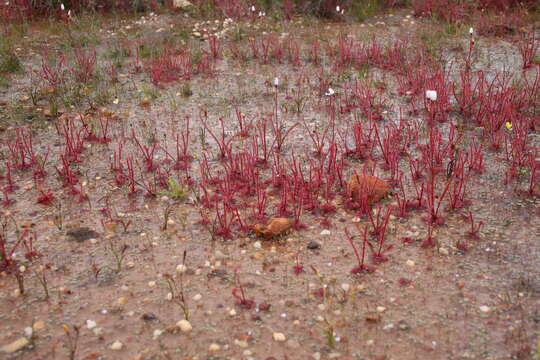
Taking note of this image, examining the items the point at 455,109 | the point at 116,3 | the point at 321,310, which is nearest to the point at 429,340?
the point at 321,310

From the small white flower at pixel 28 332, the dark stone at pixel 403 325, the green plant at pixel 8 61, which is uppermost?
the green plant at pixel 8 61

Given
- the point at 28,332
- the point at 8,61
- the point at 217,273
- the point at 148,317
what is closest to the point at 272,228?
the point at 217,273

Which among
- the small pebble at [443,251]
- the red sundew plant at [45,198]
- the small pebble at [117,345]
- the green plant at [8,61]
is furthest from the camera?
the green plant at [8,61]

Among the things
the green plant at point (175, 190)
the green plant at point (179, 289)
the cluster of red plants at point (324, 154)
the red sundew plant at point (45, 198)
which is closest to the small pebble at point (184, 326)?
the green plant at point (179, 289)

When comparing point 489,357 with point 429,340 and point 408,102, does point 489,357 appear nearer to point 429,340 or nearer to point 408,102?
point 429,340

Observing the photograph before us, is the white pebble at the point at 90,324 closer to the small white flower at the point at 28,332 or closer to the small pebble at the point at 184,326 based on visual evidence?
the small white flower at the point at 28,332

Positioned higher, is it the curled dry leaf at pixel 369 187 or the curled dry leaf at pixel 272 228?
the curled dry leaf at pixel 369 187

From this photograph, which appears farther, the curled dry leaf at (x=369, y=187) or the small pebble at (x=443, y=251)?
the curled dry leaf at (x=369, y=187)

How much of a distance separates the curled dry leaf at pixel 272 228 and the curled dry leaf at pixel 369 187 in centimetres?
71

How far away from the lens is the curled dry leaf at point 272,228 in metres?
4.01

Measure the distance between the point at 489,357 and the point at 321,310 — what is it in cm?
101

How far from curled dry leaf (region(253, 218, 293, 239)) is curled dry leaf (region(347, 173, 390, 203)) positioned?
0.71m

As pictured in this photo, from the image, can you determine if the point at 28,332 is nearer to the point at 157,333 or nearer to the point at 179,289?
the point at 157,333

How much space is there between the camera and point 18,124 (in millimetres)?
5875
